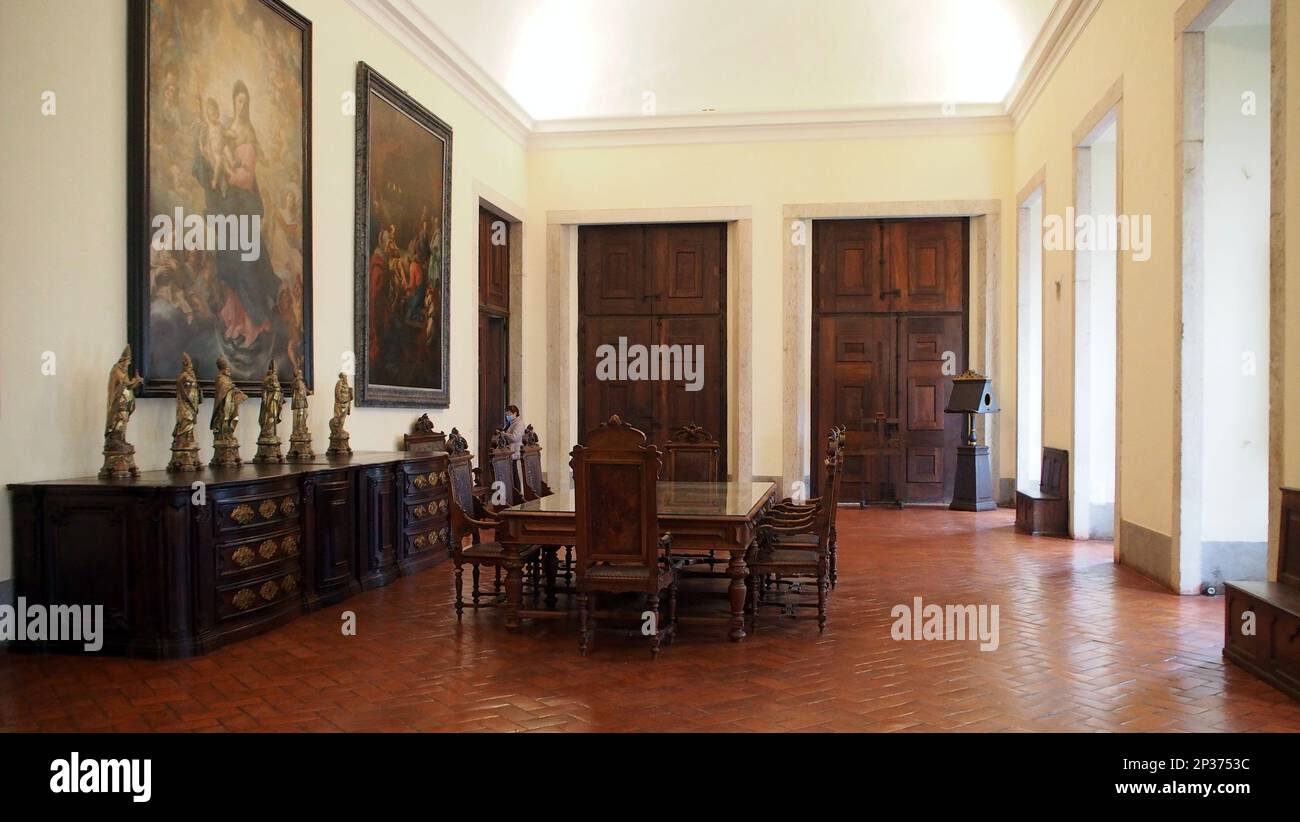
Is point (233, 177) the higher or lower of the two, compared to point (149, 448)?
higher

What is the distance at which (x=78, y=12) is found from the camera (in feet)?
17.3

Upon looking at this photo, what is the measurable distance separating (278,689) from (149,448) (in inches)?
85.3

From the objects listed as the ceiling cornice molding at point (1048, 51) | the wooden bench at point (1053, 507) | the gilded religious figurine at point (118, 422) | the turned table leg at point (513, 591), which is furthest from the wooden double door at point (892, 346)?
the gilded religious figurine at point (118, 422)

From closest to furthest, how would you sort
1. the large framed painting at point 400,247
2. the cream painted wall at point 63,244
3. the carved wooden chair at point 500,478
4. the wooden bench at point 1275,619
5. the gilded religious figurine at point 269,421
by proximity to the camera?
the wooden bench at point 1275,619 < the cream painted wall at point 63,244 < the gilded religious figurine at point 269,421 < the carved wooden chair at point 500,478 < the large framed painting at point 400,247

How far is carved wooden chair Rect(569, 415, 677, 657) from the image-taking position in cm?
497

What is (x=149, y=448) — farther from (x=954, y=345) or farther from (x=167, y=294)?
(x=954, y=345)

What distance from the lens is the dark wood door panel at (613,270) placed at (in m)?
13.6

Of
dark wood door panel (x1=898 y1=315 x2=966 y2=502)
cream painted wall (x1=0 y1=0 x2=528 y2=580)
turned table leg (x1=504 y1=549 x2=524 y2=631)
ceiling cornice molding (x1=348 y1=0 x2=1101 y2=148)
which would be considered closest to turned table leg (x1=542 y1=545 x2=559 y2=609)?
turned table leg (x1=504 y1=549 x2=524 y2=631)

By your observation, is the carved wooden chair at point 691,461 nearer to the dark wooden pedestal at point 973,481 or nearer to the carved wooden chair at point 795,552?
the carved wooden chair at point 795,552

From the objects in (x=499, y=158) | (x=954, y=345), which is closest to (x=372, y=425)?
(x=499, y=158)

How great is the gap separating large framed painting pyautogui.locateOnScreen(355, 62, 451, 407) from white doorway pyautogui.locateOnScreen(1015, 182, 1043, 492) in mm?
7441

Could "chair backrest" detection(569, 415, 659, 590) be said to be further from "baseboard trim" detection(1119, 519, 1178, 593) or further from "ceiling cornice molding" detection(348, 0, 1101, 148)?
"ceiling cornice molding" detection(348, 0, 1101, 148)

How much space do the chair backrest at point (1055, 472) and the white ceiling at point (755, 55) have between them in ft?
16.5

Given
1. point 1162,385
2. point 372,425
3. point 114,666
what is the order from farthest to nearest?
point 372,425
point 1162,385
point 114,666
